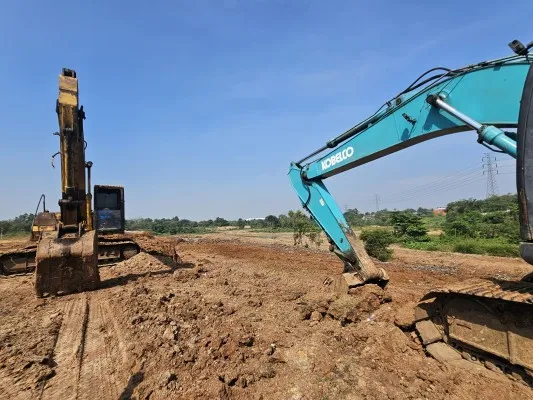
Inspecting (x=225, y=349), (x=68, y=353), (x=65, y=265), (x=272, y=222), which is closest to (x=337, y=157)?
(x=225, y=349)

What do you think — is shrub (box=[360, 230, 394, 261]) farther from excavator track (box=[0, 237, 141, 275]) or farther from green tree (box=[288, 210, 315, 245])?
excavator track (box=[0, 237, 141, 275])

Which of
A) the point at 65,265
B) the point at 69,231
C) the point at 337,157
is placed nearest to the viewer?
the point at 337,157

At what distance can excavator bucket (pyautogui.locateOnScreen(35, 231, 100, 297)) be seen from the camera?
8125 mm

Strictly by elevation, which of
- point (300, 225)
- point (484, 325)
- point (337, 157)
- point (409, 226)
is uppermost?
point (337, 157)

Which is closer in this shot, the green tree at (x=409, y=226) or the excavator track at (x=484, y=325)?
the excavator track at (x=484, y=325)

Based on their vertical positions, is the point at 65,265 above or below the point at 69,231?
below

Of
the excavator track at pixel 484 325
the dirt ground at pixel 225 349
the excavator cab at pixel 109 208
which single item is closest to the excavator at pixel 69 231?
the dirt ground at pixel 225 349

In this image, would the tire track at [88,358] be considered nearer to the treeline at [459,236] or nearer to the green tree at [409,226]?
the treeline at [459,236]

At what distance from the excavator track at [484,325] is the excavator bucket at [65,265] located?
731cm

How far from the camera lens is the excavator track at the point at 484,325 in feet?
12.6

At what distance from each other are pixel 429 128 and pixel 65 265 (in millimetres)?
8165

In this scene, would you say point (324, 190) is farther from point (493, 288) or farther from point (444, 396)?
point (444, 396)

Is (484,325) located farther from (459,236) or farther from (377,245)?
(459,236)

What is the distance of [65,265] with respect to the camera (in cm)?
838
